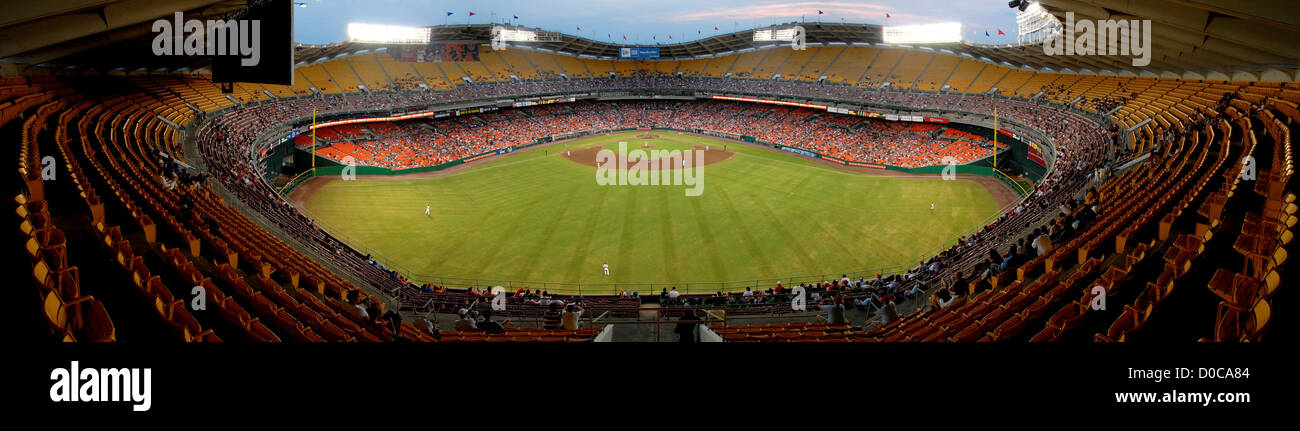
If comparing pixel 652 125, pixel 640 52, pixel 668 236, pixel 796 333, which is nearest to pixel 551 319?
pixel 796 333

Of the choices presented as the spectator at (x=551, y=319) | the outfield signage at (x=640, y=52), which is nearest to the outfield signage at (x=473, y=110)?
the outfield signage at (x=640, y=52)

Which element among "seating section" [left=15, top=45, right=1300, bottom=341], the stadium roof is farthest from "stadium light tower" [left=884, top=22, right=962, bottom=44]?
the stadium roof

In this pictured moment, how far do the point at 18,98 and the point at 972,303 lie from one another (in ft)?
110

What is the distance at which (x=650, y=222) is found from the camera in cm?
3180

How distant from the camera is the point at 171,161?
20.9 metres

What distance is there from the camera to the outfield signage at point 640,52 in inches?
2953

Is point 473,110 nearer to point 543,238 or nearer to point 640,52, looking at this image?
point 640,52

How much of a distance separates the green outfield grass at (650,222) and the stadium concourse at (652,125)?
657 centimetres

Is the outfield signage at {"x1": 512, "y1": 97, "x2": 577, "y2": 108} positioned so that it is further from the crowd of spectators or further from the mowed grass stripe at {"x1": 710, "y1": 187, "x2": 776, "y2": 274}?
the mowed grass stripe at {"x1": 710, "y1": 187, "x2": 776, "y2": 274}

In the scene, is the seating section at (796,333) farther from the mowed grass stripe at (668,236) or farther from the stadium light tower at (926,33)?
the stadium light tower at (926,33)

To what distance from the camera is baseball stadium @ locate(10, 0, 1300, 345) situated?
893 cm

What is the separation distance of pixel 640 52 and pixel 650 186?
39662mm
